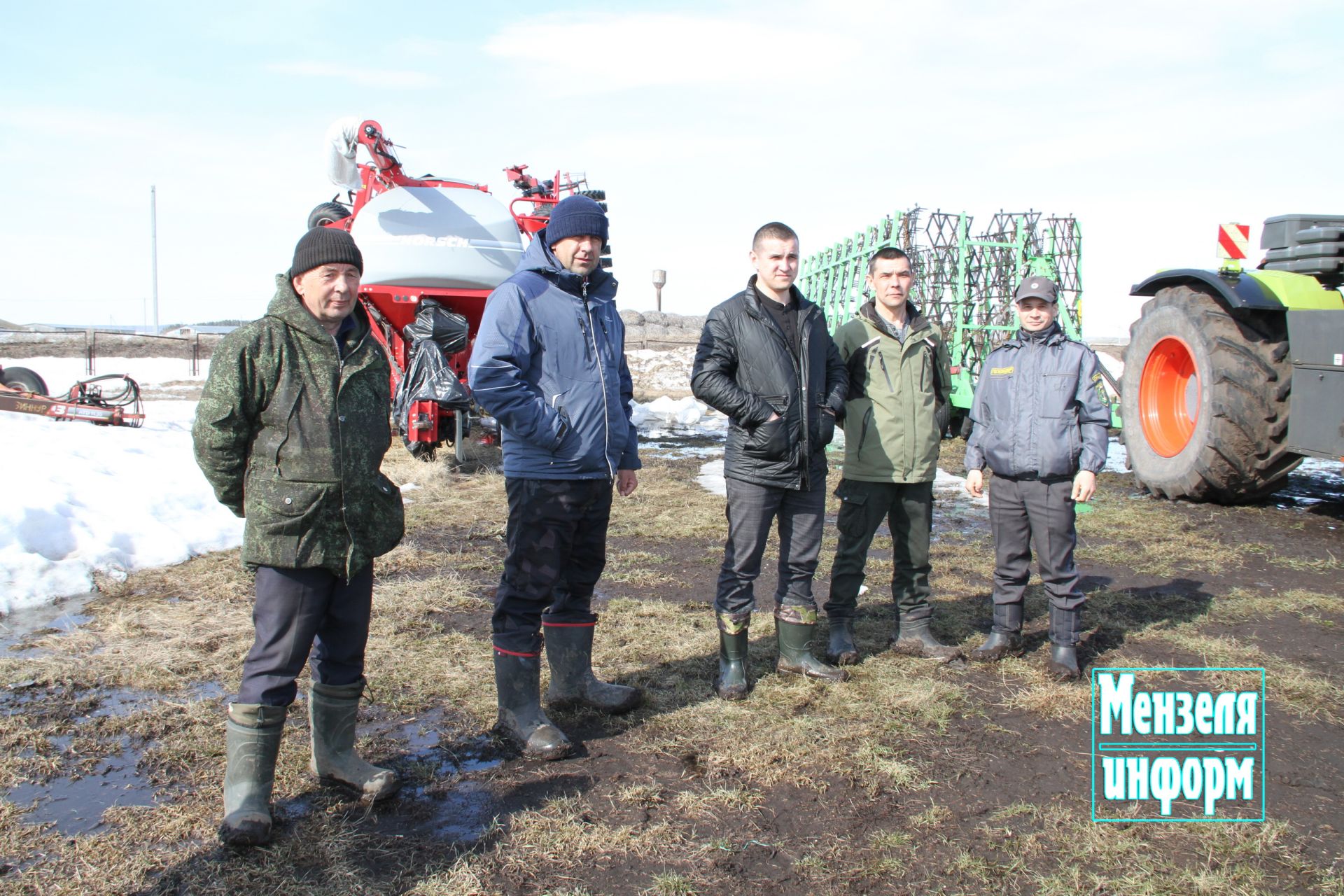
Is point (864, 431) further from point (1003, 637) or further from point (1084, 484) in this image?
point (1003, 637)

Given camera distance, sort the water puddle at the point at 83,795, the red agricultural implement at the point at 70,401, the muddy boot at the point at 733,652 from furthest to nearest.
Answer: the red agricultural implement at the point at 70,401 < the muddy boot at the point at 733,652 < the water puddle at the point at 83,795

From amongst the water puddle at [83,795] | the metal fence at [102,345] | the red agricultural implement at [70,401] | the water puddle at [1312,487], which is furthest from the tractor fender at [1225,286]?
the metal fence at [102,345]

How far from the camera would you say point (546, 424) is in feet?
10.7

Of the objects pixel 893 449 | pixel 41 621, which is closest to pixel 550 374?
pixel 893 449

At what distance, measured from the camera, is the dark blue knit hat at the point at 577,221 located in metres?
3.41

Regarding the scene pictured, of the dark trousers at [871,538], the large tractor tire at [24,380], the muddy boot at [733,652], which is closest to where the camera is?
the muddy boot at [733,652]

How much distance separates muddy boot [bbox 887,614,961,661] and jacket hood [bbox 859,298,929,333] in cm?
135

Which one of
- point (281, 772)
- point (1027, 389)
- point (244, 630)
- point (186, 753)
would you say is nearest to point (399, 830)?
point (281, 772)

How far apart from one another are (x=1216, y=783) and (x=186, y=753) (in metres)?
3.47

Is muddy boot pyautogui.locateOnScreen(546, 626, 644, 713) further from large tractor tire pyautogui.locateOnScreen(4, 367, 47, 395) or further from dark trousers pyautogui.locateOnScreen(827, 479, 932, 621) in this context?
large tractor tire pyautogui.locateOnScreen(4, 367, 47, 395)

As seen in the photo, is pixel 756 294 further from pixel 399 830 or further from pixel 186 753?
pixel 186 753

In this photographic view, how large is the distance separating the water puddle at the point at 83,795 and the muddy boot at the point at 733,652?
2063mm

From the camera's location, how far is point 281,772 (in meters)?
3.05

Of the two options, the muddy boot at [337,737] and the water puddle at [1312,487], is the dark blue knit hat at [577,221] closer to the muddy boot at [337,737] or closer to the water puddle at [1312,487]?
the muddy boot at [337,737]
